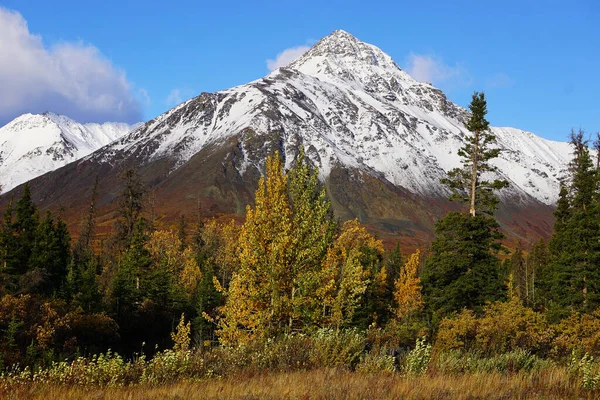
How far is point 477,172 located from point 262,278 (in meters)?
20.8

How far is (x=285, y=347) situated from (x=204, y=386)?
2969 millimetres

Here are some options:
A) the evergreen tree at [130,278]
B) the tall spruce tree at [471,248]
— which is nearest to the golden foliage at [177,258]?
the evergreen tree at [130,278]

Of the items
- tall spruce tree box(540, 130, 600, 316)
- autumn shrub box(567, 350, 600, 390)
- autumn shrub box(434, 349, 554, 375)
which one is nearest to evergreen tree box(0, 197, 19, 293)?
autumn shrub box(434, 349, 554, 375)

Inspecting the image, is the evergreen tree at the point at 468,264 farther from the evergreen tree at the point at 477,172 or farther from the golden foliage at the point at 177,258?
the golden foliage at the point at 177,258

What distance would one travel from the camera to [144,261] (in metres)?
44.2

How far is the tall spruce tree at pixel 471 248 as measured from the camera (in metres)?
28.2

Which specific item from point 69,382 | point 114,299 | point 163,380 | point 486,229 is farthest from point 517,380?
point 114,299

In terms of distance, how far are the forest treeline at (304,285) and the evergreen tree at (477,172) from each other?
95 mm

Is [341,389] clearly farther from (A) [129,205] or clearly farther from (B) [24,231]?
(B) [24,231]

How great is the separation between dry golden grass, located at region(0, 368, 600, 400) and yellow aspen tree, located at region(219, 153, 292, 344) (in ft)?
18.3

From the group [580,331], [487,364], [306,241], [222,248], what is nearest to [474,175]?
[580,331]

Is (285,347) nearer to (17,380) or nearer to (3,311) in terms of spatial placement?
(17,380)

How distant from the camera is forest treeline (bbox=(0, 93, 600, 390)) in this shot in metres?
14.3

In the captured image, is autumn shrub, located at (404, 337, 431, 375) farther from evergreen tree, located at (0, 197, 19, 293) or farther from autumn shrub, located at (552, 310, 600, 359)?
evergreen tree, located at (0, 197, 19, 293)
